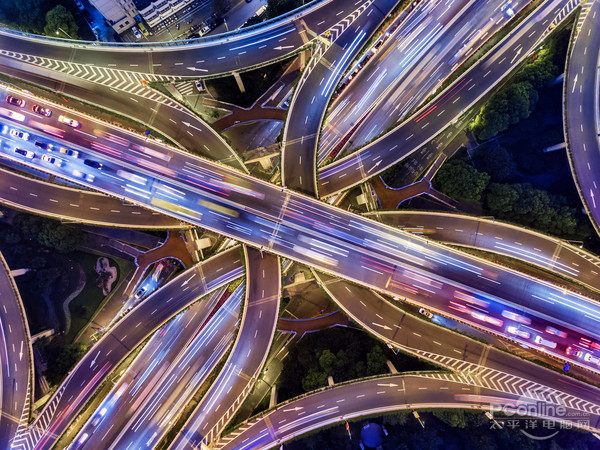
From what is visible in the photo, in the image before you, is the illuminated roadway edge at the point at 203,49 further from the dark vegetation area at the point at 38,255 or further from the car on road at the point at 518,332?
the car on road at the point at 518,332

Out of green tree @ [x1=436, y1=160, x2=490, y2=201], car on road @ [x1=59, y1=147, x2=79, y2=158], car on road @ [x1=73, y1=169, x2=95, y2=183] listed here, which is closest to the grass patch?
car on road @ [x1=73, y1=169, x2=95, y2=183]

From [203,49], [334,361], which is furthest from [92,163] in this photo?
[334,361]

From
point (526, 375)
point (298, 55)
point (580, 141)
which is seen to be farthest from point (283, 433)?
point (580, 141)

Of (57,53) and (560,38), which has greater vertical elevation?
(560,38)

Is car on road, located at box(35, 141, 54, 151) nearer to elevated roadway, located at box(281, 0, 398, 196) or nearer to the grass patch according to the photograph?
the grass patch

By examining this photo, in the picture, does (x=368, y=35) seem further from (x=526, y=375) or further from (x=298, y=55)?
(x=526, y=375)

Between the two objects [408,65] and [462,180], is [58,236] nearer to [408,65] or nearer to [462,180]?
[408,65]
